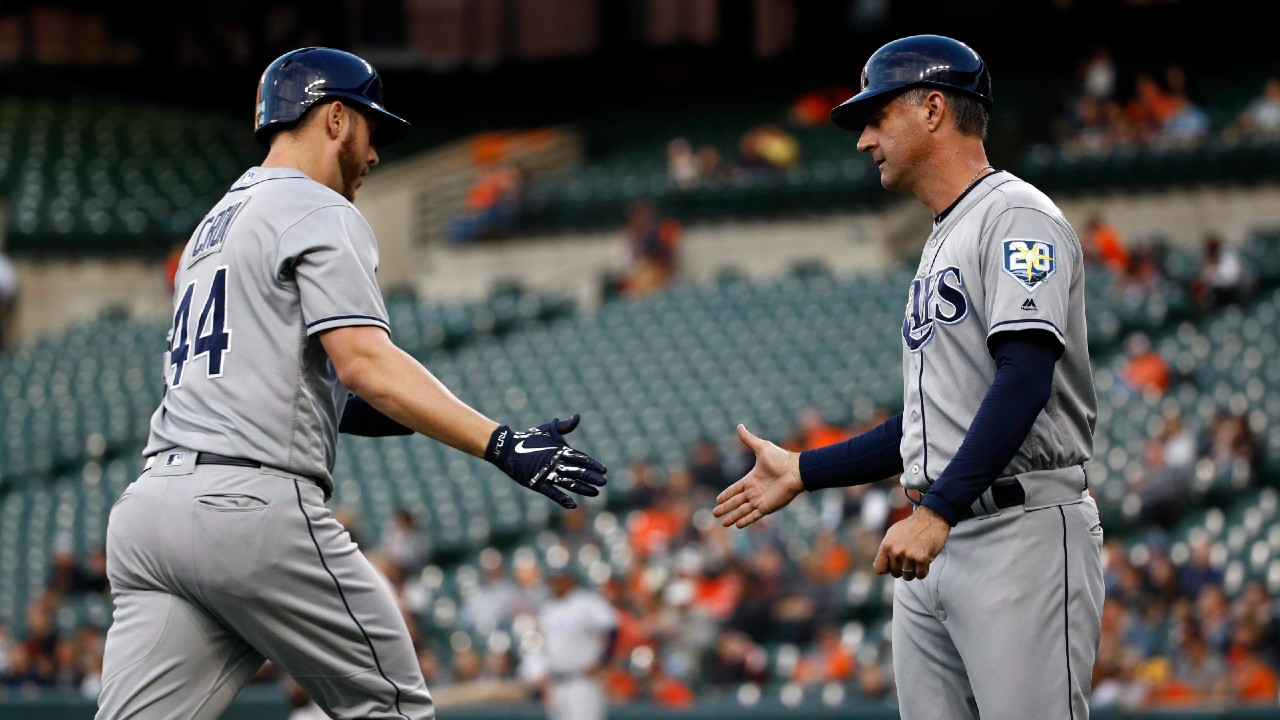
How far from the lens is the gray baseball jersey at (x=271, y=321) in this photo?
10.7ft

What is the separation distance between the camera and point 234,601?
324 cm

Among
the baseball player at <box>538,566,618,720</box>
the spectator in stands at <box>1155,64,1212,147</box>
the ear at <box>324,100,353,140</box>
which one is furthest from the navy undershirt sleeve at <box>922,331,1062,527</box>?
the spectator in stands at <box>1155,64,1212,147</box>

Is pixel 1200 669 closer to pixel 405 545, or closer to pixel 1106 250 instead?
pixel 405 545

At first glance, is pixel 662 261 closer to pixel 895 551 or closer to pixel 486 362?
pixel 486 362

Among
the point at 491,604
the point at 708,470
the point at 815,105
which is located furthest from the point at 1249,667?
the point at 815,105

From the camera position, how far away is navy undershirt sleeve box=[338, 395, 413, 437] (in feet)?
12.5

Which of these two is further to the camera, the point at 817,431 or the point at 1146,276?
the point at 1146,276

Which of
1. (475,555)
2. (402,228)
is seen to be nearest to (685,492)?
(475,555)

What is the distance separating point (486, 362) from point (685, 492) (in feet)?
15.3

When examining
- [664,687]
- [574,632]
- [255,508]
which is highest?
[255,508]

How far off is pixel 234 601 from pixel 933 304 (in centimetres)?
149

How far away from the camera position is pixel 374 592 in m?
3.37

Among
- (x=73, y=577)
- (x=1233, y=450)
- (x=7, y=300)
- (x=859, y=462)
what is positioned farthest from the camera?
(x=7, y=300)

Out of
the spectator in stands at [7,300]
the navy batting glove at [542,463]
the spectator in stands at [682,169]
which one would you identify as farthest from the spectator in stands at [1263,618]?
the spectator in stands at [7,300]
